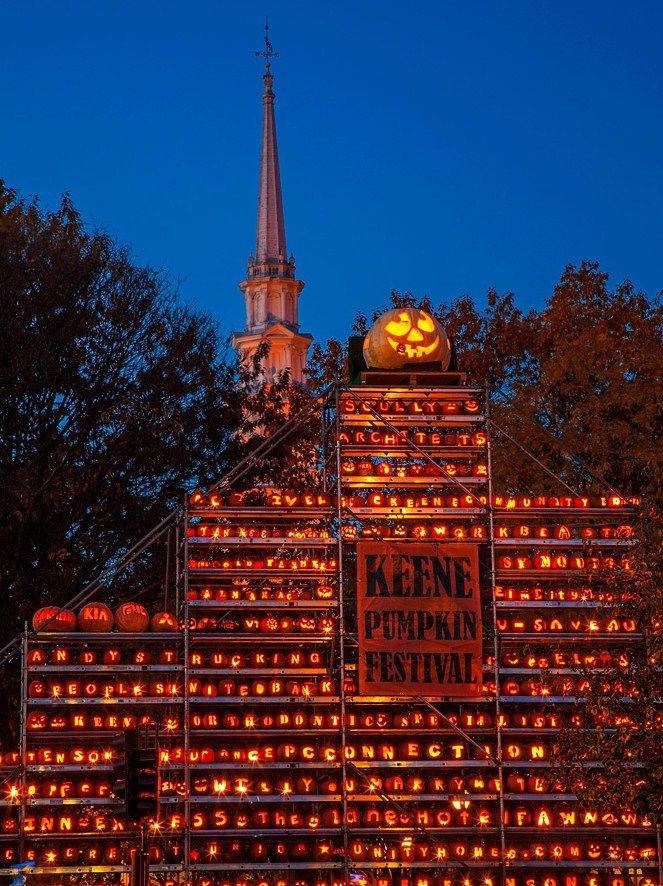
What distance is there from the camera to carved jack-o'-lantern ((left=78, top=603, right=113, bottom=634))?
79.5 ft

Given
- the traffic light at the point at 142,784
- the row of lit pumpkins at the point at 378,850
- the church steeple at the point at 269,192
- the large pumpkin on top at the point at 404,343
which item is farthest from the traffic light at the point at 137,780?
the church steeple at the point at 269,192

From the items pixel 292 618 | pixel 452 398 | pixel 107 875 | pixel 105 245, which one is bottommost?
pixel 107 875

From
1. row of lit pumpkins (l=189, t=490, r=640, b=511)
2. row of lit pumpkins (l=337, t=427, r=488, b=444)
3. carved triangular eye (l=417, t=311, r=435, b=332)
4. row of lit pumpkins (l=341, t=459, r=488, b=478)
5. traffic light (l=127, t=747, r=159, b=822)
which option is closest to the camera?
traffic light (l=127, t=747, r=159, b=822)

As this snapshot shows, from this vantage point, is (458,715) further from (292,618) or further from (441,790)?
(292,618)

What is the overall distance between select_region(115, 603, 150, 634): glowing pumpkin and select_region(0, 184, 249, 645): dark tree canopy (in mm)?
8014

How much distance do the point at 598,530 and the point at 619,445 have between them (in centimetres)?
1105

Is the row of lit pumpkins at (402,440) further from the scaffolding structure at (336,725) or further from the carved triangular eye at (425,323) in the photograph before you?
the carved triangular eye at (425,323)

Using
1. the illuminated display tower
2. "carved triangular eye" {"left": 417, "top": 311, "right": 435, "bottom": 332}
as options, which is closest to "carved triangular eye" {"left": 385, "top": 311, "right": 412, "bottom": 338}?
"carved triangular eye" {"left": 417, "top": 311, "right": 435, "bottom": 332}

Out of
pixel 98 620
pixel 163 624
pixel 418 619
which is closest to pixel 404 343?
pixel 418 619

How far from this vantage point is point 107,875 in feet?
80.2

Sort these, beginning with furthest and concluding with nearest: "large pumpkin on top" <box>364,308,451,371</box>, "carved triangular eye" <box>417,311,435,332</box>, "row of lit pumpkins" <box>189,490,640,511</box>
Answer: "carved triangular eye" <box>417,311,435,332</box> → "large pumpkin on top" <box>364,308,451,371</box> → "row of lit pumpkins" <box>189,490,640,511</box>

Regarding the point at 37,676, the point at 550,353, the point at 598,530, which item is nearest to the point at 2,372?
the point at 37,676

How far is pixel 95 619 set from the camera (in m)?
24.2

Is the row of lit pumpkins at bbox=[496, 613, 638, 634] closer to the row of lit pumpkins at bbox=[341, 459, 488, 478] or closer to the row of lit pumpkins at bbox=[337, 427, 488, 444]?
the row of lit pumpkins at bbox=[341, 459, 488, 478]
